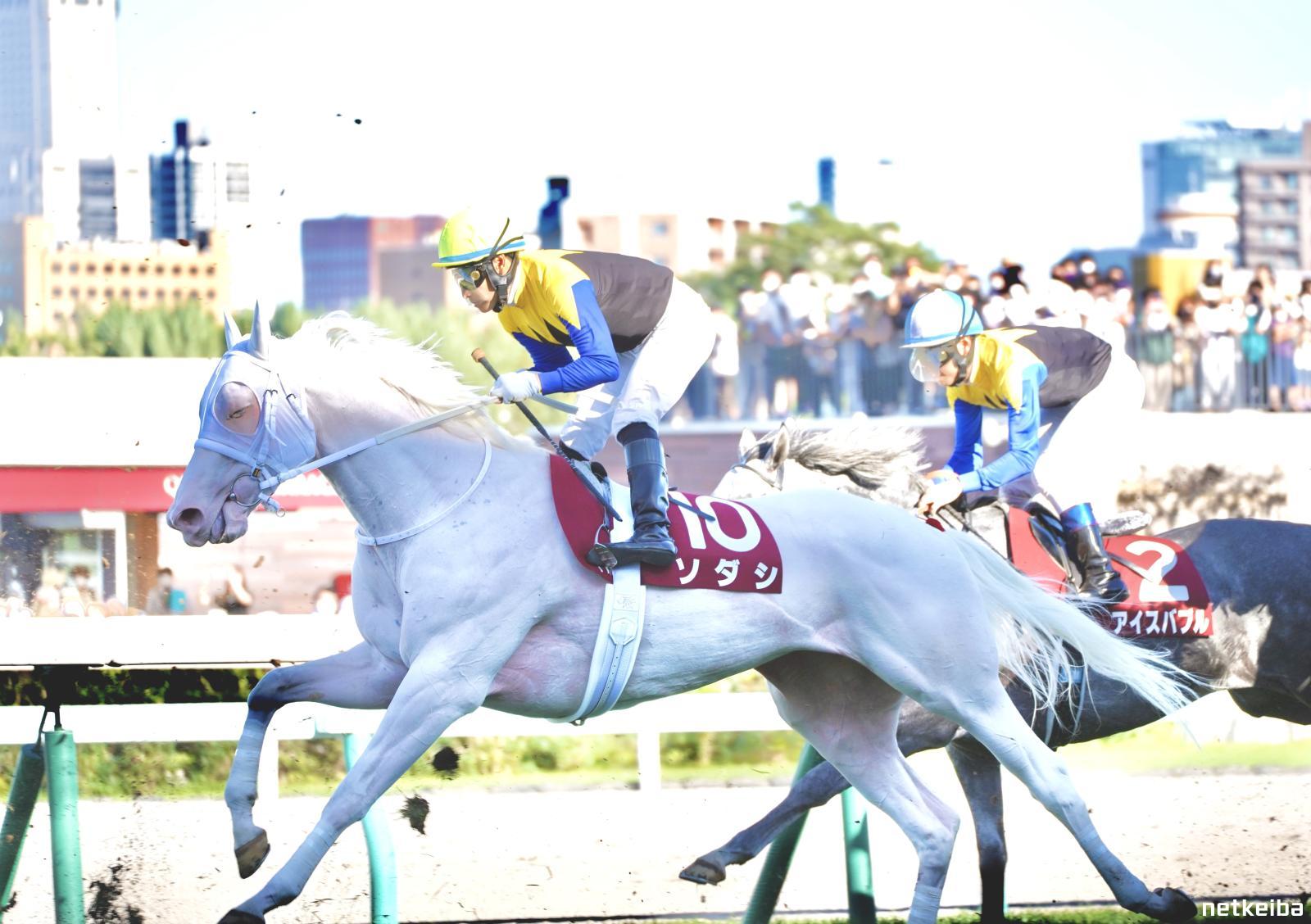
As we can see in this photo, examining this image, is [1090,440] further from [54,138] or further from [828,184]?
[828,184]

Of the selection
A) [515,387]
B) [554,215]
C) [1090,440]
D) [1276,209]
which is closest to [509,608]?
[515,387]

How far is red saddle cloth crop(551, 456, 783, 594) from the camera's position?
3.95 metres

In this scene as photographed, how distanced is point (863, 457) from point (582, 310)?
1586 mm

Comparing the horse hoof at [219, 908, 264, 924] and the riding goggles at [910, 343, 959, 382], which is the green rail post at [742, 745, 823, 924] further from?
the horse hoof at [219, 908, 264, 924]

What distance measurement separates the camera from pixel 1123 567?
514cm

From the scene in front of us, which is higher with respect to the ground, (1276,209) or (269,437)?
(1276,209)

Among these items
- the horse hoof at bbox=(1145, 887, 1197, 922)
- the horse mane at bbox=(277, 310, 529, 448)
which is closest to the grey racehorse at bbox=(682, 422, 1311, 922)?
the horse hoof at bbox=(1145, 887, 1197, 922)

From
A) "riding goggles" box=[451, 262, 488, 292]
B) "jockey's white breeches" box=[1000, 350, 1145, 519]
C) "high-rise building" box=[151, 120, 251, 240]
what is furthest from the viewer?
"high-rise building" box=[151, 120, 251, 240]

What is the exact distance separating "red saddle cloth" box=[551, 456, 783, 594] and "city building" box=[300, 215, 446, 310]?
24.2m

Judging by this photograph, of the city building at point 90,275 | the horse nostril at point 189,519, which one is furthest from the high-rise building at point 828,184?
the horse nostril at point 189,519

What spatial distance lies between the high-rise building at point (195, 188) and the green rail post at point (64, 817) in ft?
21.1

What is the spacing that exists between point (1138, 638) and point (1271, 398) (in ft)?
26.1

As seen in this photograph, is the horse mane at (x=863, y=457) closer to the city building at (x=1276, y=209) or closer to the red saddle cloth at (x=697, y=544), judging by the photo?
the red saddle cloth at (x=697, y=544)

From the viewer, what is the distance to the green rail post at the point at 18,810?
4227mm
